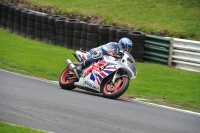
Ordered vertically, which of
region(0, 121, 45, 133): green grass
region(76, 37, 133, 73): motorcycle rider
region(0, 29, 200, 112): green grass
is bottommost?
region(0, 29, 200, 112): green grass

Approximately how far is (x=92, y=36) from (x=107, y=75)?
857 cm

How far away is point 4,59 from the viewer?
1811cm

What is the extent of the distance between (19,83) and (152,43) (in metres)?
7.37

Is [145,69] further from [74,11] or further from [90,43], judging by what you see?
[74,11]

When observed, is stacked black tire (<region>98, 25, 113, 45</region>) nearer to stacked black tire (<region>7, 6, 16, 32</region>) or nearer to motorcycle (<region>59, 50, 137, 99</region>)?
stacked black tire (<region>7, 6, 16, 32</region>)

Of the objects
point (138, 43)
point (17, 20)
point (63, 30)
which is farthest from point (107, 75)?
point (17, 20)

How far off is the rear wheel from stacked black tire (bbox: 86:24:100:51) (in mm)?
7278

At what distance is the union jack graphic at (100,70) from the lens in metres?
12.7

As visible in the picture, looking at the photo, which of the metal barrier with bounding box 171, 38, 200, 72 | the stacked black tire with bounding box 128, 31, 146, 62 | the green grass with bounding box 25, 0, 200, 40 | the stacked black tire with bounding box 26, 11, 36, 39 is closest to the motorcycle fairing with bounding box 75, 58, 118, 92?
the metal barrier with bounding box 171, 38, 200, 72

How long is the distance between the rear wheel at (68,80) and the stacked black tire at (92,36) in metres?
7.28

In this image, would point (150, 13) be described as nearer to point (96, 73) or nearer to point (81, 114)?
point (96, 73)

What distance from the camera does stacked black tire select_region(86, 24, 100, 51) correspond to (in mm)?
21031

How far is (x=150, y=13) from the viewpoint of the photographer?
24.5 m

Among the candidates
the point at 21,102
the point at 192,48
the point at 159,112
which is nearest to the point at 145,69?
the point at 192,48
